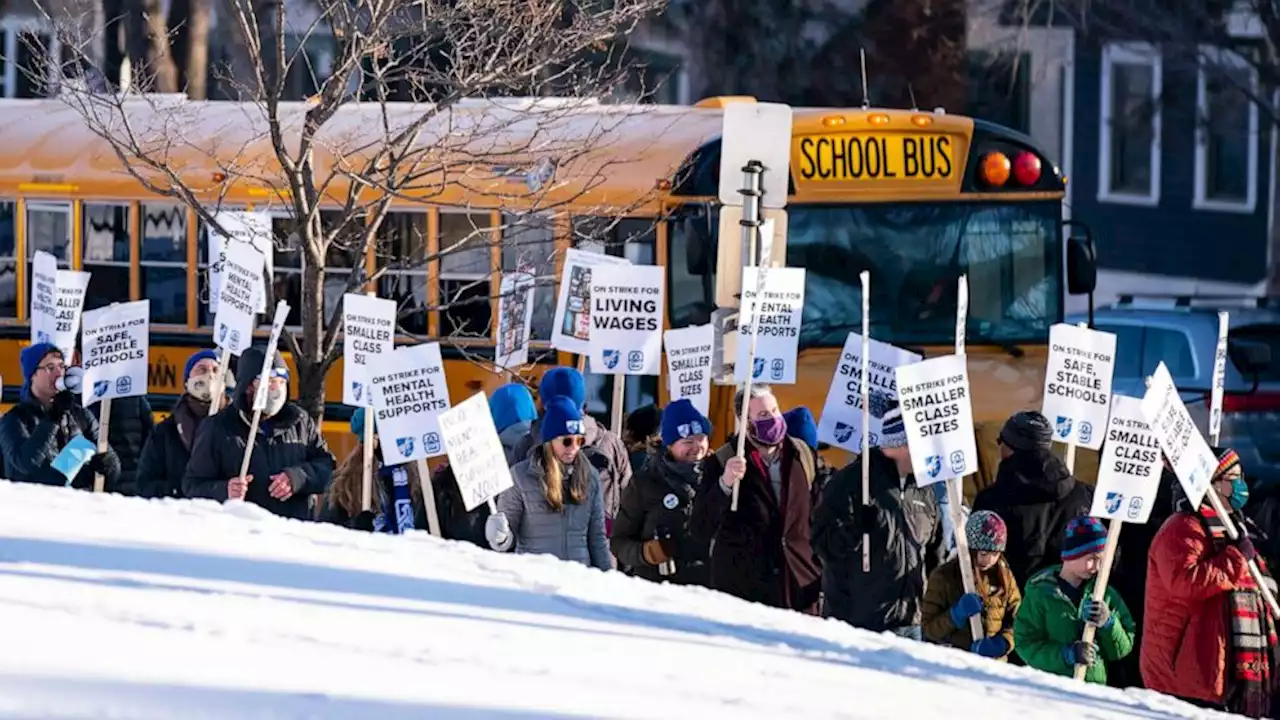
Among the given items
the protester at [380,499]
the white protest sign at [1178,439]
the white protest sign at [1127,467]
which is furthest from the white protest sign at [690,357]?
the white protest sign at [1178,439]

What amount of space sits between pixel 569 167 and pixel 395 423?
384 centimetres

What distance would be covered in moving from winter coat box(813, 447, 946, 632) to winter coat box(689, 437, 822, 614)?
0.48 m

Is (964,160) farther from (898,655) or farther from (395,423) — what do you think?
(898,655)

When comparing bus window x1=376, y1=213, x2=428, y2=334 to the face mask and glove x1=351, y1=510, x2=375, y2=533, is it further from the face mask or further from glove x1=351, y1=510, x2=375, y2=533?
the face mask

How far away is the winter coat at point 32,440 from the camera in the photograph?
11.2 metres

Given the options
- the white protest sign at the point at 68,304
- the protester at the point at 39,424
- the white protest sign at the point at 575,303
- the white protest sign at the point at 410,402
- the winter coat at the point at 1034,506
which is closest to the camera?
the winter coat at the point at 1034,506

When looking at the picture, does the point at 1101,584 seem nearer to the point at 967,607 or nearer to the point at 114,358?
the point at 967,607

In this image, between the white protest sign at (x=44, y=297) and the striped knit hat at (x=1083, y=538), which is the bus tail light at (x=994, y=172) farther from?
the striped knit hat at (x=1083, y=538)

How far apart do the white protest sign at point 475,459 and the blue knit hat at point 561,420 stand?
20cm

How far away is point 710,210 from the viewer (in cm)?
1314

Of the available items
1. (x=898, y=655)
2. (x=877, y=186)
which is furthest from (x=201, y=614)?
(x=877, y=186)

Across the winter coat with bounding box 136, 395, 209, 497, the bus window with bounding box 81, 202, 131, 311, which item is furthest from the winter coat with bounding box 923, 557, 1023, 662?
the bus window with bounding box 81, 202, 131, 311

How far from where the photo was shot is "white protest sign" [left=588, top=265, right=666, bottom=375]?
11.6 meters

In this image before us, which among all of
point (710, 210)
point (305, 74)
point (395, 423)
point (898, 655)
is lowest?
point (898, 655)
